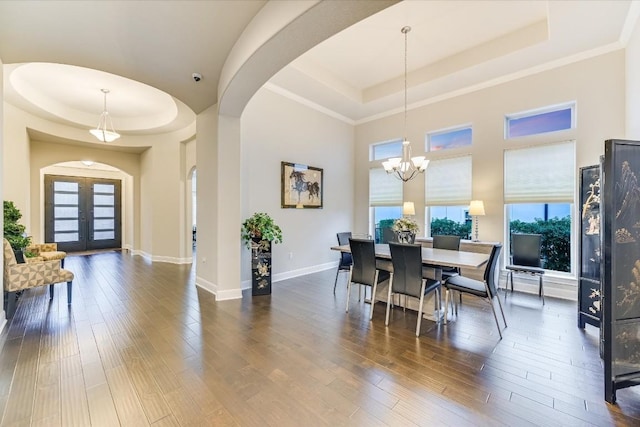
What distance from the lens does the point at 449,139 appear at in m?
5.41

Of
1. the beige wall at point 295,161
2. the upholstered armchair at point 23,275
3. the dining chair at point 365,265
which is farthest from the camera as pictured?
the beige wall at point 295,161

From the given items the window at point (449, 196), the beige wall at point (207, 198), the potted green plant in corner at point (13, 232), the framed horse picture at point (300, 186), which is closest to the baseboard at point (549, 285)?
the window at point (449, 196)

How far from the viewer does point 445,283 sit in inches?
124

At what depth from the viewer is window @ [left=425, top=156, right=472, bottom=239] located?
5.13 m

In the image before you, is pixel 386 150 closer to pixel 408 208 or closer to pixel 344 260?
pixel 408 208

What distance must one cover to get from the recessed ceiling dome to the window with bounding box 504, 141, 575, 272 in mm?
6474

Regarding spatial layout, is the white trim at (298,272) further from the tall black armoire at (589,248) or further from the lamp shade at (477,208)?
the tall black armoire at (589,248)

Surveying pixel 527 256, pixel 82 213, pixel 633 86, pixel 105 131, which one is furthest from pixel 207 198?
pixel 82 213

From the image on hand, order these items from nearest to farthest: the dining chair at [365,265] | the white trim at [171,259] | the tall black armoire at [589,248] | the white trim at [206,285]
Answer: the tall black armoire at [589,248] < the dining chair at [365,265] < the white trim at [206,285] < the white trim at [171,259]

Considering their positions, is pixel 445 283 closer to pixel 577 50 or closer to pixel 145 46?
pixel 577 50

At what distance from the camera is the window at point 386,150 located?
623 cm

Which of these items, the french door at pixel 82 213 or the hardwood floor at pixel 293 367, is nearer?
the hardwood floor at pixel 293 367

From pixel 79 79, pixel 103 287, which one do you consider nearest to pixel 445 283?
pixel 103 287

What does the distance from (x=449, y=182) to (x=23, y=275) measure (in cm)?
661
